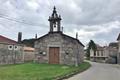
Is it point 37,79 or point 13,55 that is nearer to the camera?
point 37,79

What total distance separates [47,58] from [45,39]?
9.30 ft

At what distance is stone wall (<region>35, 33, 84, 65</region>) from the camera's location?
30656mm

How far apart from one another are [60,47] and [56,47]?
2.28 feet

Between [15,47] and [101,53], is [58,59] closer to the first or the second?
[15,47]

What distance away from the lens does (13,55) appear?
113 feet

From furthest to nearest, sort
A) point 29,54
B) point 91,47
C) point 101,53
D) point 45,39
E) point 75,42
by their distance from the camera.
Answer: point 91,47 → point 101,53 → point 29,54 → point 45,39 → point 75,42

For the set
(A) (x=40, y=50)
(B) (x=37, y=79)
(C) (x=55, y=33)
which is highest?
(C) (x=55, y=33)

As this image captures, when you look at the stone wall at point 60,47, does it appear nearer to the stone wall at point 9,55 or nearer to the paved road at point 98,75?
the stone wall at point 9,55

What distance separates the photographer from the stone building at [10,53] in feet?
105

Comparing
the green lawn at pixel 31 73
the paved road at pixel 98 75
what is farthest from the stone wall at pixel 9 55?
the paved road at pixel 98 75

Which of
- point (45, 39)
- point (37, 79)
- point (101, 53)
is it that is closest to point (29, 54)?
point (45, 39)

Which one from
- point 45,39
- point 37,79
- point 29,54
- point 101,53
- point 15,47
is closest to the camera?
point 37,79

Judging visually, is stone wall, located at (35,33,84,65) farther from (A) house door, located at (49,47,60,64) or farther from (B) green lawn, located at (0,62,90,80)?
(B) green lawn, located at (0,62,90,80)

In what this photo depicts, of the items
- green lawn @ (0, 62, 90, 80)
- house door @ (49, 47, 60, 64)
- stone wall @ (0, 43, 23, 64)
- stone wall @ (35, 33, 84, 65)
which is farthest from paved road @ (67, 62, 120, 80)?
stone wall @ (0, 43, 23, 64)
